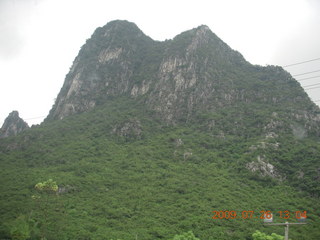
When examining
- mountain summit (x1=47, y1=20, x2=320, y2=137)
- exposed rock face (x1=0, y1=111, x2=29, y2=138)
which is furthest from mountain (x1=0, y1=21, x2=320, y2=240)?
exposed rock face (x1=0, y1=111, x2=29, y2=138)

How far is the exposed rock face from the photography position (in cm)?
11531

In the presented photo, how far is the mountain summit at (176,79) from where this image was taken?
95.1 metres

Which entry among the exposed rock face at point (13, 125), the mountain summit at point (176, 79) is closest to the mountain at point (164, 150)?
the mountain summit at point (176, 79)

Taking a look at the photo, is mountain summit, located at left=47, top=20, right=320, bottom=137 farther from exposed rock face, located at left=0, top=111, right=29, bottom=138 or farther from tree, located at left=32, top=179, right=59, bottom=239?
tree, located at left=32, top=179, right=59, bottom=239

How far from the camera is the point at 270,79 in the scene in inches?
4067

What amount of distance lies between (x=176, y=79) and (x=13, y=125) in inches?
2342

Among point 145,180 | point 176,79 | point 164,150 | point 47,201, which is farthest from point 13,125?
point 47,201

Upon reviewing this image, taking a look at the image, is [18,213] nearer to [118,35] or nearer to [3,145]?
[3,145]

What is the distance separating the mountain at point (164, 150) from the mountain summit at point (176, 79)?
0.39m

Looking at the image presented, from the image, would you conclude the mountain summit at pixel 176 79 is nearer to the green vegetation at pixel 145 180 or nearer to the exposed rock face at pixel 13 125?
the green vegetation at pixel 145 180

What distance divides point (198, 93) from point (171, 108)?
935 centimetres

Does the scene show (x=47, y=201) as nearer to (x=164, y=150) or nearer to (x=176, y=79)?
(x=164, y=150)

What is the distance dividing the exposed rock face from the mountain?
14612 millimetres

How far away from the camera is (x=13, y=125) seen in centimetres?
11731
